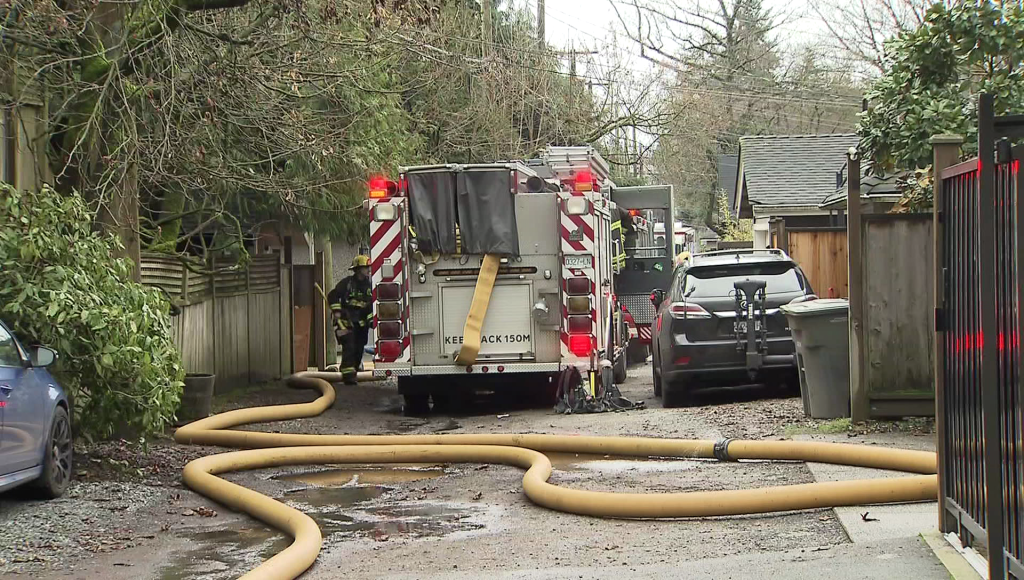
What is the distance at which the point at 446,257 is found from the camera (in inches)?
563

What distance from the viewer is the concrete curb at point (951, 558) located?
528 centimetres

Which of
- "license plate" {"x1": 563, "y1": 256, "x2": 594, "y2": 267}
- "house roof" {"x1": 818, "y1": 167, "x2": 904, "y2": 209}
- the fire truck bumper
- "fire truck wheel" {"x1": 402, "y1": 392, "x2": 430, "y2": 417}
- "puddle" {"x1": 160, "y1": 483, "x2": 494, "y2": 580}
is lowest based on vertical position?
"puddle" {"x1": 160, "y1": 483, "x2": 494, "y2": 580}

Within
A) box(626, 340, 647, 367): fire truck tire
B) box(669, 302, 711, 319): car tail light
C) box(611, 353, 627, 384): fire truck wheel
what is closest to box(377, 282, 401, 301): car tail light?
box(669, 302, 711, 319): car tail light

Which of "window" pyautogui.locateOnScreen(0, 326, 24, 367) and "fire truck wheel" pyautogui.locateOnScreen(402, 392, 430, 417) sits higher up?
"window" pyautogui.locateOnScreen(0, 326, 24, 367)

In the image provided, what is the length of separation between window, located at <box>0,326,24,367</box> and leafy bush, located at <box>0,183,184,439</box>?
0.55m

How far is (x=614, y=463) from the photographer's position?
10.2 meters

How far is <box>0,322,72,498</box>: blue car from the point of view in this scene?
26.0ft

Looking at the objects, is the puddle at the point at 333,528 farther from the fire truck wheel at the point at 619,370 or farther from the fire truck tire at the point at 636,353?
the fire truck tire at the point at 636,353

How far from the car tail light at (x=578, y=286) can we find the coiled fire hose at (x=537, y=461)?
3581 mm

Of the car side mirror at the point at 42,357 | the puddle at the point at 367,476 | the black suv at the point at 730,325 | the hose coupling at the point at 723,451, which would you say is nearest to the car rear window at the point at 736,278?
the black suv at the point at 730,325

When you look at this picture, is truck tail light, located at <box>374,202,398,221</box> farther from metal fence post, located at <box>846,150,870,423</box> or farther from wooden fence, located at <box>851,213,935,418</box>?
wooden fence, located at <box>851,213,935,418</box>

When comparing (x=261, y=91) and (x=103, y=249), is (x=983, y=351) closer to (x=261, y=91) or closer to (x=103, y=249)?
(x=103, y=249)

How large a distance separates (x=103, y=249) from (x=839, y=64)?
129 feet

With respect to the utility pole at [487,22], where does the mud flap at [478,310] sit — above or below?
below
